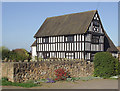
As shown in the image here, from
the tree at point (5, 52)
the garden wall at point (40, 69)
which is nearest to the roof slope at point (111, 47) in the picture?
the garden wall at point (40, 69)

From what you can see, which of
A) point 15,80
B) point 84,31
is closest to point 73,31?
point 84,31

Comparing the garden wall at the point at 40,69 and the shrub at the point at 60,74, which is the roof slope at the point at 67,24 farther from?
the shrub at the point at 60,74

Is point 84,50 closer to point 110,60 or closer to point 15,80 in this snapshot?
point 110,60

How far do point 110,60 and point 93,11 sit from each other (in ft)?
36.9

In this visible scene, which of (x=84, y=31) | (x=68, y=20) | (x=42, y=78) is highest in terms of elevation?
(x=68, y=20)

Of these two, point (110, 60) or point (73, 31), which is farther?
point (73, 31)

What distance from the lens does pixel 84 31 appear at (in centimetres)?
2462

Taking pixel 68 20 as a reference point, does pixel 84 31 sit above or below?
below

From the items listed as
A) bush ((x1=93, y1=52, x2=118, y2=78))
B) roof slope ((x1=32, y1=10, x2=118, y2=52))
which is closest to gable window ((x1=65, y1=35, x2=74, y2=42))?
roof slope ((x1=32, y1=10, x2=118, y2=52))

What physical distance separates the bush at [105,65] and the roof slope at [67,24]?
7604 mm

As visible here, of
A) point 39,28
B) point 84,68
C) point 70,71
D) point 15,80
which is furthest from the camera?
point 39,28

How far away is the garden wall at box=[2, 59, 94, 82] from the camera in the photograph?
1337 centimetres

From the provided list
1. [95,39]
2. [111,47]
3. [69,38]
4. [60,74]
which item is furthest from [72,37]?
[60,74]

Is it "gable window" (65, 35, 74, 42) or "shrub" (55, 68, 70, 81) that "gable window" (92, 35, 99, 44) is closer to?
"gable window" (65, 35, 74, 42)
